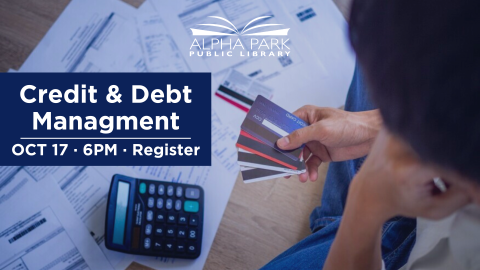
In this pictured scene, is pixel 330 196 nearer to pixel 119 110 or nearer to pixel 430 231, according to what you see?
pixel 430 231

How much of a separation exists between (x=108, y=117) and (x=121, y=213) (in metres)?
0.19

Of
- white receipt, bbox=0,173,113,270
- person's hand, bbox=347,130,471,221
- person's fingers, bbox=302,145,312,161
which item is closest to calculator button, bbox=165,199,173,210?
white receipt, bbox=0,173,113,270

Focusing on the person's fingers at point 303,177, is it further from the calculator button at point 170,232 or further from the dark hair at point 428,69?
the dark hair at point 428,69

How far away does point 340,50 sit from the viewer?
2.73 feet

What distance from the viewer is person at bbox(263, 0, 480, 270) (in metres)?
0.23

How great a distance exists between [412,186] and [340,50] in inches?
20.4

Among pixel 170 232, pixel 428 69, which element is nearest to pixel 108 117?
pixel 170 232

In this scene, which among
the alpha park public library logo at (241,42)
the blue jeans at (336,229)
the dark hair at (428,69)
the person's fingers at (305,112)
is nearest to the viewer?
the dark hair at (428,69)

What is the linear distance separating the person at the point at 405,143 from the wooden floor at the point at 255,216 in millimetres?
46

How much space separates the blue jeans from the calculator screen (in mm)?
240

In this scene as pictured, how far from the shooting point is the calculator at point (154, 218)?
2.22 feet

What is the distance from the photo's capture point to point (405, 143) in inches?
Result: 12.1

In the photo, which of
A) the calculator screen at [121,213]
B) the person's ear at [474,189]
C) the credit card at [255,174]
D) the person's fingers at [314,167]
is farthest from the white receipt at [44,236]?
the person's ear at [474,189]

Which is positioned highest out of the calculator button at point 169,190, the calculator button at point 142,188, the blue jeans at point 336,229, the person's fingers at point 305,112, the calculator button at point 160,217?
the calculator button at point 142,188
